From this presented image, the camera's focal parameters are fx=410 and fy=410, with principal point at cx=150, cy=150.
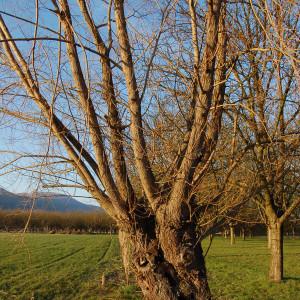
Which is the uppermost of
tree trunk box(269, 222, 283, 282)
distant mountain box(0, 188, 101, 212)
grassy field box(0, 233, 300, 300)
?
distant mountain box(0, 188, 101, 212)

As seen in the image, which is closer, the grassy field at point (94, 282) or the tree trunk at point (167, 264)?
the tree trunk at point (167, 264)

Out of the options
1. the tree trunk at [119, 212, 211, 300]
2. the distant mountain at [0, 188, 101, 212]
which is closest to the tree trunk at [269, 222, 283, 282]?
the tree trunk at [119, 212, 211, 300]

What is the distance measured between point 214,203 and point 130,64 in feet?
5.22

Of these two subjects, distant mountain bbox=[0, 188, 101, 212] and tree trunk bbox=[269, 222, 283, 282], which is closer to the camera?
distant mountain bbox=[0, 188, 101, 212]

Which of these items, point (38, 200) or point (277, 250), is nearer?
point (38, 200)

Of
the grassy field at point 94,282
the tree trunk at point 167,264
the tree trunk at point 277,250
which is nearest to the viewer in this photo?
the tree trunk at point 167,264

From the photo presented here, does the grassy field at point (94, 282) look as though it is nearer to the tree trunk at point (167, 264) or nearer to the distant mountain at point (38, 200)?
the distant mountain at point (38, 200)

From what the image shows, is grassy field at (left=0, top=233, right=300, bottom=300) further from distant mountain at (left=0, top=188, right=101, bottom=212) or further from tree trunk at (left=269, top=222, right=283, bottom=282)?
distant mountain at (left=0, top=188, right=101, bottom=212)

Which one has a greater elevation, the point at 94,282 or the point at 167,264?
the point at 167,264

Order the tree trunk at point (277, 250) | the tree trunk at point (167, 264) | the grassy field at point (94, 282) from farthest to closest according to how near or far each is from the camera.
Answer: the tree trunk at point (277, 250)
the grassy field at point (94, 282)
the tree trunk at point (167, 264)

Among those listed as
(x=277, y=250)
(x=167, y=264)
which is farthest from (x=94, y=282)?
(x=167, y=264)

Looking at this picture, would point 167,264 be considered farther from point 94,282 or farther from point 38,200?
point 94,282

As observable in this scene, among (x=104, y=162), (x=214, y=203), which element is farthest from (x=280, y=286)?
(x=104, y=162)

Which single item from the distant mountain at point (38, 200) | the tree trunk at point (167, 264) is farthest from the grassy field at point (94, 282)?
the tree trunk at point (167, 264)
